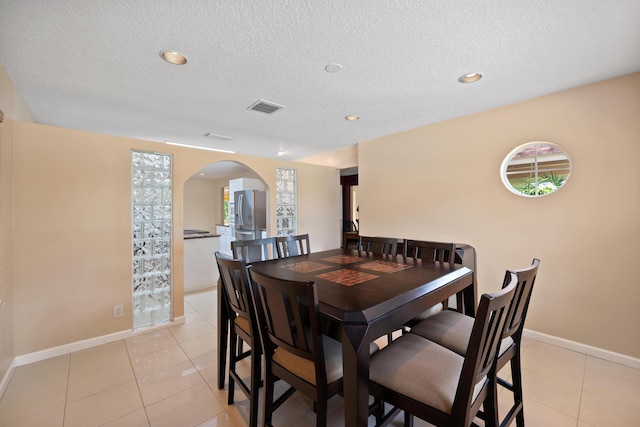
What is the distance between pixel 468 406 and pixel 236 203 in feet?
20.2

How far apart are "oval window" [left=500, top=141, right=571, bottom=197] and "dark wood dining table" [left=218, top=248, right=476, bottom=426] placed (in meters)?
1.72

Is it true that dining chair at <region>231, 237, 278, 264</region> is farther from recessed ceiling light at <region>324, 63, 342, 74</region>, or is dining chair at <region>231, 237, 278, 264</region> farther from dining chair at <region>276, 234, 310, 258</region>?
recessed ceiling light at <region>324, 63, 342, 74</region>

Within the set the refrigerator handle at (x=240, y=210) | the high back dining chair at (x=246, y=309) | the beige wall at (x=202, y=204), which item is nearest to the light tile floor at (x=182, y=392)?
the high back dining chair at (x=246, y=309)

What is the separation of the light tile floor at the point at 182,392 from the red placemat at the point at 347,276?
913mm

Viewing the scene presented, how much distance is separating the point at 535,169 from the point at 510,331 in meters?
2.37

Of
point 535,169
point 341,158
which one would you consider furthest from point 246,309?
point 341,158

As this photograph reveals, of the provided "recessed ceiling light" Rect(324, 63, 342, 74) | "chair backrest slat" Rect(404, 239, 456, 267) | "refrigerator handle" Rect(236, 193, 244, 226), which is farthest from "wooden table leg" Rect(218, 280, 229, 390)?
"refrigerator handle" Rect(236, 193, 244, 226)

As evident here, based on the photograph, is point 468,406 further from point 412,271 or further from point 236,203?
point 236,203

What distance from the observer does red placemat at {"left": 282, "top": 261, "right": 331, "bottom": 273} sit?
199 cm

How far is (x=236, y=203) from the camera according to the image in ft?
21.2

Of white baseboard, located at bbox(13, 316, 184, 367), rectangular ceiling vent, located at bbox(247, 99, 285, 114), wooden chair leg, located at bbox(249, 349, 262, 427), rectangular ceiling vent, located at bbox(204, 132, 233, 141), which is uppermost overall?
rectangular ceiling vent, located at bbox(247, 99, 285, 114)

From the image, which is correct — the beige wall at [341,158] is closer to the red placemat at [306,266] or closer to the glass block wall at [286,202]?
the glass block wall at [286,202]

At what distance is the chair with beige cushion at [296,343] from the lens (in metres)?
1.15

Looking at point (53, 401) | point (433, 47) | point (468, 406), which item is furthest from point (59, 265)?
point (433, 47)
